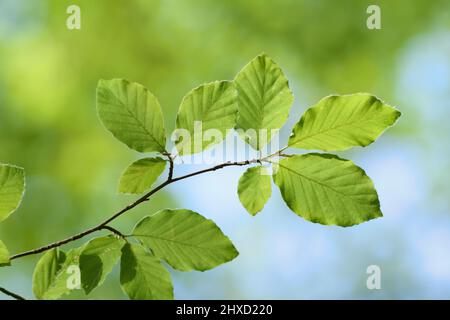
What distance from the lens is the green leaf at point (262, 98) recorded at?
18.0 inches

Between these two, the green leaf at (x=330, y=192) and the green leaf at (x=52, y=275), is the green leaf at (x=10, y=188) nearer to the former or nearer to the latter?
the green leaf at (x=52, y=275)

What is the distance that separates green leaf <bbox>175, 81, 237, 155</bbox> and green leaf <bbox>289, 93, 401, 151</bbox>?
0.07 meters

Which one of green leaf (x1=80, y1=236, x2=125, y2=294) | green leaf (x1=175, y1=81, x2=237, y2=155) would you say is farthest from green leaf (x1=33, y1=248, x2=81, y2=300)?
green leaf (x1=175, y1=81, x2=237, y2=155)

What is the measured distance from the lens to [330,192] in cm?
43

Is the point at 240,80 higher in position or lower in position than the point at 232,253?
higher

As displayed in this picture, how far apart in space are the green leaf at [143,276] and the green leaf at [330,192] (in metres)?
0.12

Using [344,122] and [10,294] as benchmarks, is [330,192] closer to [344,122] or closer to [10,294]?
[344,122]

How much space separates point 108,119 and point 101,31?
5.03 meters

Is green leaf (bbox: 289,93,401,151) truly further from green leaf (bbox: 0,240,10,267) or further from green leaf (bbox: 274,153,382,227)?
green leaf (bbox: 0,240,10,267)

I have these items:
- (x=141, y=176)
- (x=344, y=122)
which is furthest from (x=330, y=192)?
(x=141, y=176)

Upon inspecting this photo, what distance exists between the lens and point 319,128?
462 millimetres

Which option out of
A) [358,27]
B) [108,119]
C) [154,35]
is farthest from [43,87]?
[108,119]

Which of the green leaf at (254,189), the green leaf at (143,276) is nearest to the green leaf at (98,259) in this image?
the green leaf at (143,276)
